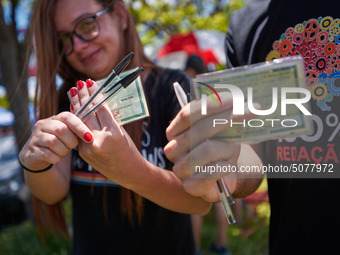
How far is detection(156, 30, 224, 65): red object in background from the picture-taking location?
6.51 metres

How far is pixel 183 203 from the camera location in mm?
1347

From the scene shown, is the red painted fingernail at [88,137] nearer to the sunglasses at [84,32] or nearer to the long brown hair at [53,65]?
the long brown hair at [53,65]

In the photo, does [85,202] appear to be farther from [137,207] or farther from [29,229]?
[29,229]

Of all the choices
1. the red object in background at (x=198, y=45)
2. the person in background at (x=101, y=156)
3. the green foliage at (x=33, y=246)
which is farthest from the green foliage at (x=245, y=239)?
the red object in background at (x=198, y=45)

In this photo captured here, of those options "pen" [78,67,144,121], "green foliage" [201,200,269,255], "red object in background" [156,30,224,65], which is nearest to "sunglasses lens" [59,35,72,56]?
"pen" [78,67,144,121]

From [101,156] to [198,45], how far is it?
228 inches

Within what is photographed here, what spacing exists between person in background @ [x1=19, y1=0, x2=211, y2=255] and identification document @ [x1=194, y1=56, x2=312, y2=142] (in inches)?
13.0

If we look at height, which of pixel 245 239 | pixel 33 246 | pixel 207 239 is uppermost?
pixel 33 246

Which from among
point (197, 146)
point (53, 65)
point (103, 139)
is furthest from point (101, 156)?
point (53, 65)

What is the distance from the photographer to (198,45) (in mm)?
6559

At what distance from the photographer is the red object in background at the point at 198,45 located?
6512 millimetres

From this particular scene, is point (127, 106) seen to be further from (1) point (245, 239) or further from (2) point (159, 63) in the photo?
(2) point (159, 63)

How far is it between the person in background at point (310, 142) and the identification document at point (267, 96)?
28 cm

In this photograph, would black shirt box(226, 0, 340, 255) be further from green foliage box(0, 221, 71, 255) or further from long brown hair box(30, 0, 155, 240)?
green foliage box(0, 221, 71, 255)
